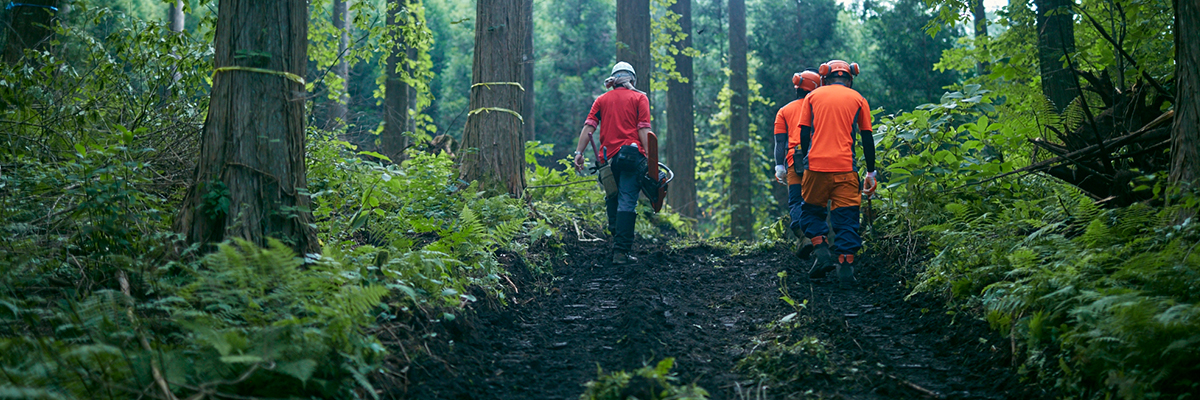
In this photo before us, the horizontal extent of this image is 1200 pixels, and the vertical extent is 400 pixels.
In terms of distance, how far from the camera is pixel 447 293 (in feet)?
14.5

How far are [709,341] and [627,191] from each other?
3496 millimetres

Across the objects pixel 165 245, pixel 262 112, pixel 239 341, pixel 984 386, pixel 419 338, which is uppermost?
pixel 262 112

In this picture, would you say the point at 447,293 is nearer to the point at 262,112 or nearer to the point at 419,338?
the point at 419,338

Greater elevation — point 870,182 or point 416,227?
point 870,182

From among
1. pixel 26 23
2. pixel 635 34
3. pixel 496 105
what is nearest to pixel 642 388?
pixel 496 105

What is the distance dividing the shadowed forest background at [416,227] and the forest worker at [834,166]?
22.3 inches

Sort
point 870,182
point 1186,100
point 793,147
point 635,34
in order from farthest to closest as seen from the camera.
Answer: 1. point 635,34
2. point 793,147
3. point 870,182
4. point 1186,100

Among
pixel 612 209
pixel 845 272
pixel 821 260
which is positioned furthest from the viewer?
pixel 612 209

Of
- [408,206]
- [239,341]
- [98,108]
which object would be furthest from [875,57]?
[239,341]

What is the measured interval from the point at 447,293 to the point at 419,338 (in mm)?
452

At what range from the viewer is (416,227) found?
18.4 ft

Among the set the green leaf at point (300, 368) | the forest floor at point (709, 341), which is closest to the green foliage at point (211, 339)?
the green leaf at point (300, 368)

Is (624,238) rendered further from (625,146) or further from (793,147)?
(793,147)

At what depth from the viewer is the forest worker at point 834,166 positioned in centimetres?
673
